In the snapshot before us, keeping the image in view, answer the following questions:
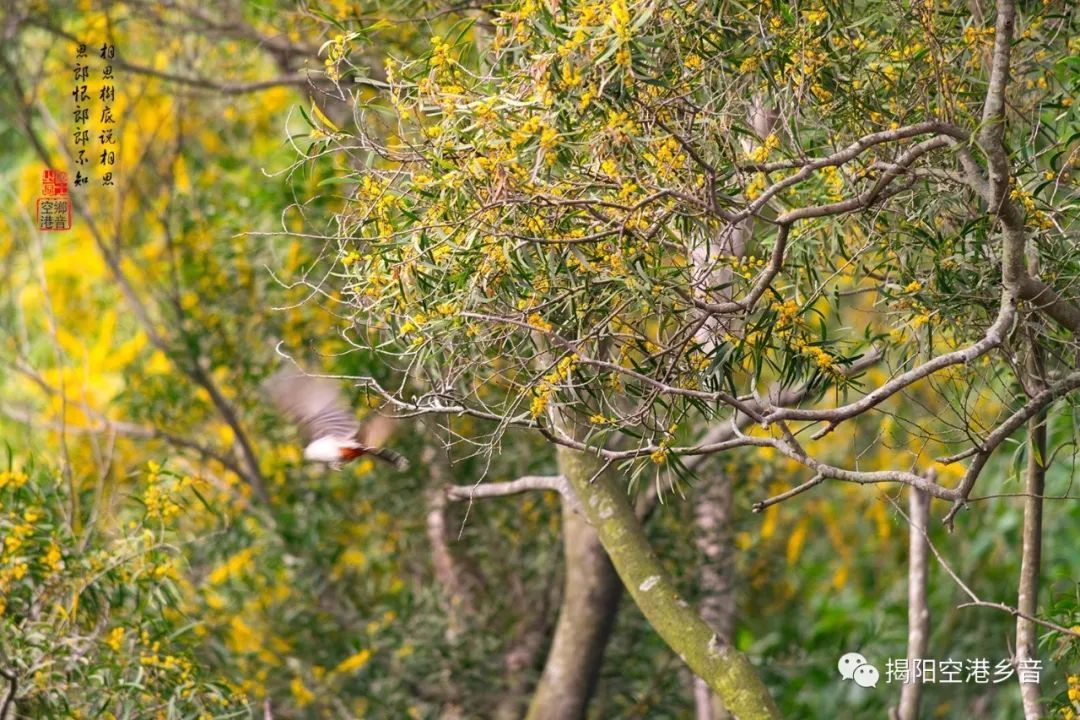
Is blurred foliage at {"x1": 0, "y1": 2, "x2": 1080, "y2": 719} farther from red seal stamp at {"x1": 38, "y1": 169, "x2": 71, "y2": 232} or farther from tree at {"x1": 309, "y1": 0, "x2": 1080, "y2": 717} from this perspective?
red seal stamp at {"x1": 38, "y1": 169, "x2": 71, "y2": 232}

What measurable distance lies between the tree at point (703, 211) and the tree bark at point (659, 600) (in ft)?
1.74

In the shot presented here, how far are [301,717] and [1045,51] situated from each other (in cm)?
272

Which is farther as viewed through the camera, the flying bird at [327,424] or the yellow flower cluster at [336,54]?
the flying bird at [327,424]

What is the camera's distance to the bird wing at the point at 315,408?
9.60ft

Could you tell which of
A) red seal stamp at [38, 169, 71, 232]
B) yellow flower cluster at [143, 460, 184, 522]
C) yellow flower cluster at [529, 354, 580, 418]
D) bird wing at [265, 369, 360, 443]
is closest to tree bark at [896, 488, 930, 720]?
bird wing at [265, 369, 360, 443]

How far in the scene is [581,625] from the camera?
3.62 m

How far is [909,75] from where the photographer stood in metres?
2.31

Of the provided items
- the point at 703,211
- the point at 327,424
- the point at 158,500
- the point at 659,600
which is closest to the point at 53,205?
the point at 158,500

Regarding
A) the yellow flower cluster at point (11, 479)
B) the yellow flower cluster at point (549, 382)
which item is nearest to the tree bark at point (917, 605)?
the yellow flower cluster at point (549, 382)

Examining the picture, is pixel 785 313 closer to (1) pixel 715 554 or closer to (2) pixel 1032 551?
(2) pixel 1032 551

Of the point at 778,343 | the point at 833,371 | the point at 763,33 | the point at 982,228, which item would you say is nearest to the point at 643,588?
the point at 778,343

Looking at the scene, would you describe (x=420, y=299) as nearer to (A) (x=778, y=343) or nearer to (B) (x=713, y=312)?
(B) (x=713, y=312)

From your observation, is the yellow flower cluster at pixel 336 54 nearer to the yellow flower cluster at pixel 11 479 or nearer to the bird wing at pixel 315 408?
the bird wing at pixel 315 408

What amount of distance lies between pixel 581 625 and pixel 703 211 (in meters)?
1.89
